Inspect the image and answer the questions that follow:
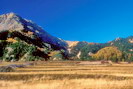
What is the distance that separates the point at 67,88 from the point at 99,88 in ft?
12.8

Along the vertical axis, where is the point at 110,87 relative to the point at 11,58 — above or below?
below

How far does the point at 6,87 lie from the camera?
33062 mm

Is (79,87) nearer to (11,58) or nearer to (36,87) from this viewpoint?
(36,87)

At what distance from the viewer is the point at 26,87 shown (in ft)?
107

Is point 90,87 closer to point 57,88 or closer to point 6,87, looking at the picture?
point 57,88

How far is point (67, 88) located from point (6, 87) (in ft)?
27.7

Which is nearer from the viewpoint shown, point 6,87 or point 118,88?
point 118,88

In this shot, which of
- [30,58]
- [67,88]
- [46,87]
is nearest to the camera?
[67,88]

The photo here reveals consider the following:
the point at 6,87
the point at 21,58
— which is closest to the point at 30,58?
the point at 21,58

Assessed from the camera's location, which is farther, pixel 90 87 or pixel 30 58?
pixel 30 58

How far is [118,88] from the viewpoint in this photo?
3108 centimetres

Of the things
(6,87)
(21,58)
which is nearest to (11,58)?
(21,58)

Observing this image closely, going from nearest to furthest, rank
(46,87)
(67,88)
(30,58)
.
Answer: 1. (67,88)
2. (46,87)
3. (30,58)

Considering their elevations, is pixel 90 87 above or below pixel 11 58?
below
